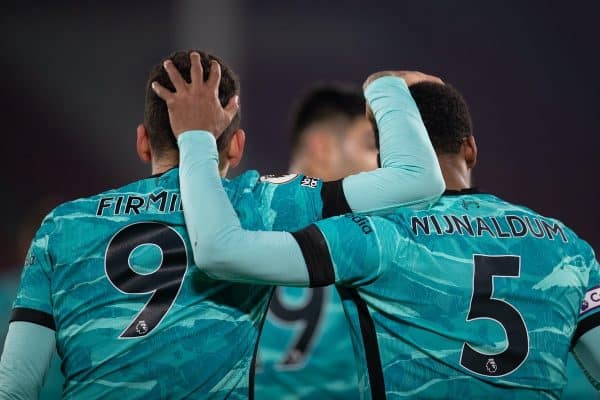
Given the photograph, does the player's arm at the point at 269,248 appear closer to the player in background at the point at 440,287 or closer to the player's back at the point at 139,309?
the player in background at the point at 440,287

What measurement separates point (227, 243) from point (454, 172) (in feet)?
2.57

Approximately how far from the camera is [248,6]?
28.2 feet

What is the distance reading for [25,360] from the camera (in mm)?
2111

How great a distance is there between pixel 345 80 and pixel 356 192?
656cm

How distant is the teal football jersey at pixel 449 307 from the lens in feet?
6.98

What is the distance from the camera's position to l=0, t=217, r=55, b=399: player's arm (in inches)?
82.7

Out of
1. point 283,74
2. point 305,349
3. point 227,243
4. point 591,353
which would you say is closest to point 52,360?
point 305,349

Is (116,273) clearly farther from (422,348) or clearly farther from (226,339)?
(422,348)

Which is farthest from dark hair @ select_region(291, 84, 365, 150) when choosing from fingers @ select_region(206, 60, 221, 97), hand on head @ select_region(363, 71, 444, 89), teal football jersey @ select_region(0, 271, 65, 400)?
fingers @ select_region(206, 60, 221, 97)

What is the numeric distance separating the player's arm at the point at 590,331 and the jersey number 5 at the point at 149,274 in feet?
3.55

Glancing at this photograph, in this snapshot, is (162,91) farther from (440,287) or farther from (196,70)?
(440,287)

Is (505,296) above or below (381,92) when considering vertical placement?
below

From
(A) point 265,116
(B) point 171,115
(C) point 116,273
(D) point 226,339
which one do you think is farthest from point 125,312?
(A) point 265,116

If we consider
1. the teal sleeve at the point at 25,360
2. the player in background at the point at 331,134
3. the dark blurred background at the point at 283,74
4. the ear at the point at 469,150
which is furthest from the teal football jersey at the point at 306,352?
the dark blurred background at the point at 283,74
